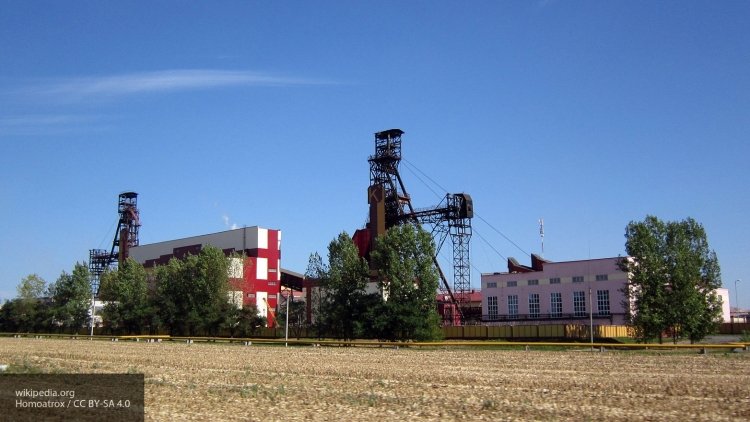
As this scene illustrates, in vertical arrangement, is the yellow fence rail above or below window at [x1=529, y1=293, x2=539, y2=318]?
below

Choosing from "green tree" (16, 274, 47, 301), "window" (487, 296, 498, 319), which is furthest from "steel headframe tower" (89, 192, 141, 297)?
"window" (487, 296, 498, 319)

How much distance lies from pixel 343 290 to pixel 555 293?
29.5m

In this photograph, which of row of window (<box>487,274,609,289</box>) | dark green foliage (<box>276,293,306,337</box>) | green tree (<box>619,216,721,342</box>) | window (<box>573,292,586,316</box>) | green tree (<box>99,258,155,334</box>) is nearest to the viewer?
green tree (<box>619,216,721,342</box>)

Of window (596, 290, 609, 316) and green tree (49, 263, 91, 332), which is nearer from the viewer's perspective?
window (596, 290, 609, 316)

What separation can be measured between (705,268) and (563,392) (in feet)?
174

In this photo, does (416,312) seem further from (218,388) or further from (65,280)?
(65,280)

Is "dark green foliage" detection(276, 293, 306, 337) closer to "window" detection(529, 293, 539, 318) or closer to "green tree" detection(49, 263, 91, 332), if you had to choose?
"window" detection(529, 293, 539, 318)

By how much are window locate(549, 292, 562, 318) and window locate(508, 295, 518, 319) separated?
5.33m

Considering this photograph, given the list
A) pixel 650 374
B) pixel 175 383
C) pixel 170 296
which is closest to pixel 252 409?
pixel 175 383

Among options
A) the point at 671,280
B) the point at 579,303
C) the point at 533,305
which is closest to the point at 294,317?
the point at 533,305

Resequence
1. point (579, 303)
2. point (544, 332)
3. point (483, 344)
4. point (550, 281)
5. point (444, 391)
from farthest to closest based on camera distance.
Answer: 1. point (550, 281)
2. point (579, 303)
3. point (544, 332)
4. point (483, 344)
5. point (444, 391)

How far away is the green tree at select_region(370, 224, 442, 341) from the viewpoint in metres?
70.8

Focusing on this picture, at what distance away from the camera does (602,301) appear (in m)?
83.8

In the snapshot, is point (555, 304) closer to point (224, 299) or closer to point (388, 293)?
point (388, 293)
